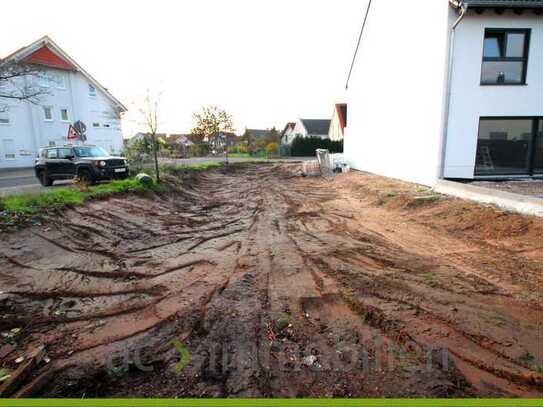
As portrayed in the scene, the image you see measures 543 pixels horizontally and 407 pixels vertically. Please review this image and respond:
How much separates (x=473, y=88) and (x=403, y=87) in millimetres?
2941

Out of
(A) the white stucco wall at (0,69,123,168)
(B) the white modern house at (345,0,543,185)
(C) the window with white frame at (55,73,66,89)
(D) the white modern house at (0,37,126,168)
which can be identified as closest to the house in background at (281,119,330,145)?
(A) the white stucco wall at (0,69,123,168)

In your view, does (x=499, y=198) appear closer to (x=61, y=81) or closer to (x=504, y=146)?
(x=504, y=146)

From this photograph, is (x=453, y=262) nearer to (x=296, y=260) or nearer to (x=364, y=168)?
(x=296, y=260)

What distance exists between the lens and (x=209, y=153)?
160ft

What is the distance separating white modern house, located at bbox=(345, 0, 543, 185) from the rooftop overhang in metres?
0.03

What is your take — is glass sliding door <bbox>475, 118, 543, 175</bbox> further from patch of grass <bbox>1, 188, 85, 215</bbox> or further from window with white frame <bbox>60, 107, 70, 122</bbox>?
window with white frame <bbox>60, 107, 70, 122</bbox>

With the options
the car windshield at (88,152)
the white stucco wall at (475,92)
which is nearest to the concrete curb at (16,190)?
the car windshield at (88,152)

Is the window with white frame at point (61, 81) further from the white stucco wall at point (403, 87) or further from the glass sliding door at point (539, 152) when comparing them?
the glass sliding door at point (539, 152)

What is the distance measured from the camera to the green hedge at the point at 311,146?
1692 inches

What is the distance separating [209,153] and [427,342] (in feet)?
159

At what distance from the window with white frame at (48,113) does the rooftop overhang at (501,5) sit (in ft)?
106

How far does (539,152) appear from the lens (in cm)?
1106

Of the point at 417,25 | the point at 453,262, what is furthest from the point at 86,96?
the point at 453,262

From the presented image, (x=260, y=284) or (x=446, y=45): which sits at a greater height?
(x=446, y=45)
